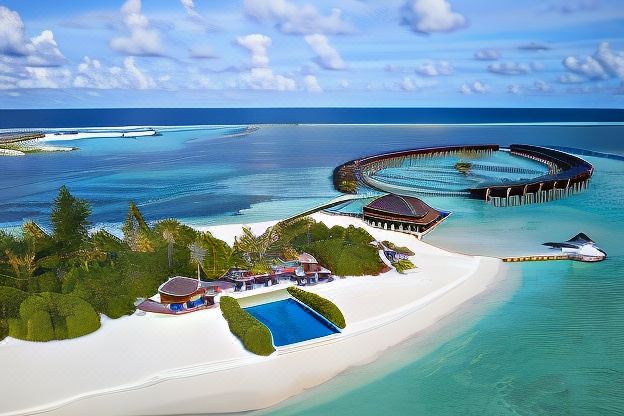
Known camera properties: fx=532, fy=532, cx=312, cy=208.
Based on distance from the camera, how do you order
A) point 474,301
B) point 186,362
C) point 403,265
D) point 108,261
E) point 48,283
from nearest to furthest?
point 186,362 < point 48,283 < point 474,301 < point 108,261 < point 403,265

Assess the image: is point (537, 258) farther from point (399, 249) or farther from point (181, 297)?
point (181, 297)

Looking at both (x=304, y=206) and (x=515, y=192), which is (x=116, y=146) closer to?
(x=304, y=206)

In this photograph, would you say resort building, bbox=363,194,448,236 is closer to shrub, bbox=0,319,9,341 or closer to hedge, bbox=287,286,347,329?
hedge, bbox=287,286,347,329

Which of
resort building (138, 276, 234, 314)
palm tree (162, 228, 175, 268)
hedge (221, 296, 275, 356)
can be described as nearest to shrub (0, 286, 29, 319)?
resort building (138, 276, 234, 314)

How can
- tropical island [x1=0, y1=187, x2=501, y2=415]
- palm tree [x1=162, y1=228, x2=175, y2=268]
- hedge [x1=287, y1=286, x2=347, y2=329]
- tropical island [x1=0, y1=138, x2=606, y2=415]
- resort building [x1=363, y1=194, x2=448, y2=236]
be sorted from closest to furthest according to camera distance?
tropical island [x1=0, y1=138, x2=606, y2=415], tropical island [x1=0, y1=187, x2=501, y2=415], hedge [x1=287, y1=286, x2=347, y2=329], palm tree [x1=162, y1=228, x2=175, y2=268], resort building [x1=363, y1=194, x2=448, y2=236]

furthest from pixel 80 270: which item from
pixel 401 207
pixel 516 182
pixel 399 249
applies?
pixel 516 182
